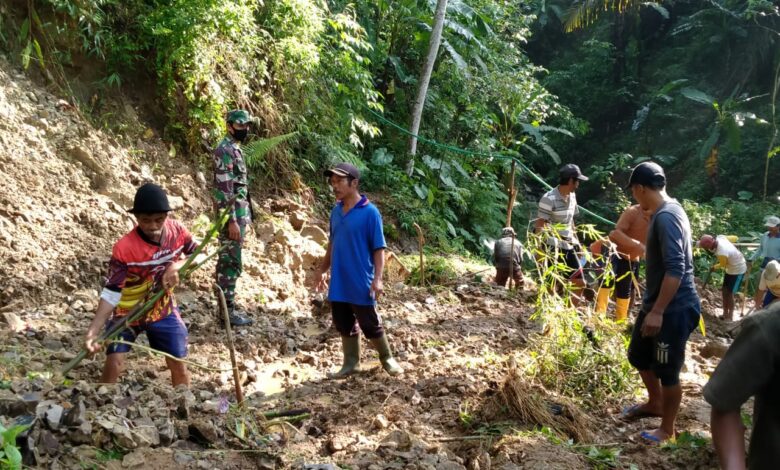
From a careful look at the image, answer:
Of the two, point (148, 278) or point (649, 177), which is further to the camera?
point (649, 177)

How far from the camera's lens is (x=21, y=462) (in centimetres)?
233

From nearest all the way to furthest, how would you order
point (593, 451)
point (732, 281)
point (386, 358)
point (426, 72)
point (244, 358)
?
point (593, 451) < point (386, 358) < point (244, 358) < point (732, 281) < point (426, 72)

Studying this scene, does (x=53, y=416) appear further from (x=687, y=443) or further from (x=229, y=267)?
(x=687, y=443)

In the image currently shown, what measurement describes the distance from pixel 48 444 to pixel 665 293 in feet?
11.4

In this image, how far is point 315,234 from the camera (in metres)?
8.18

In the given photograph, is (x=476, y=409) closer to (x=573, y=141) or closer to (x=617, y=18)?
(x=573, y=141)

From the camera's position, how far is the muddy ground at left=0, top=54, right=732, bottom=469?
299 cm

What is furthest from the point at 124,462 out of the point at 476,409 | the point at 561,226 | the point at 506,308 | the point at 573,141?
the point at 573,141

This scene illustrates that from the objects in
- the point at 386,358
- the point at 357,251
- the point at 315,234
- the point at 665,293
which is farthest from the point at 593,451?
the point at 315,234

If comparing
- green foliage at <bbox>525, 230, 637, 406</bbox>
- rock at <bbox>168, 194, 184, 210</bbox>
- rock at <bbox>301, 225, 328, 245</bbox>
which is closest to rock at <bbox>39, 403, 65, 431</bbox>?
green foliage at <bbox>525, 230, 637, 406</bbox>

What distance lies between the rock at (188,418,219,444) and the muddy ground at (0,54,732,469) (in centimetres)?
1

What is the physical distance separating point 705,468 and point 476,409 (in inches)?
56.6

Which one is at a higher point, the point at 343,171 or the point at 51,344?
the point at 343,171

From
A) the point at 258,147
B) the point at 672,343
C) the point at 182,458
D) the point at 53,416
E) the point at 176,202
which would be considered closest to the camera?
the point at 53,416
